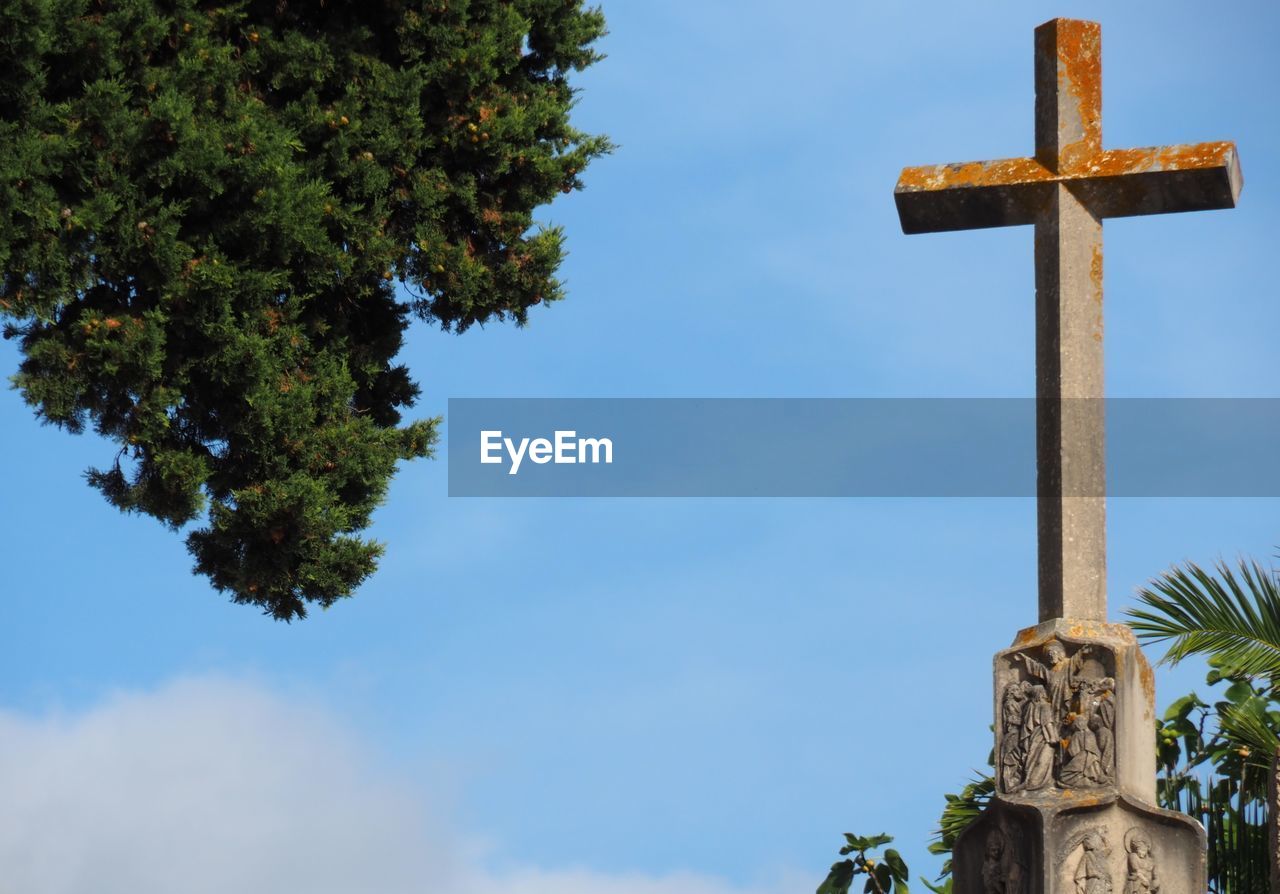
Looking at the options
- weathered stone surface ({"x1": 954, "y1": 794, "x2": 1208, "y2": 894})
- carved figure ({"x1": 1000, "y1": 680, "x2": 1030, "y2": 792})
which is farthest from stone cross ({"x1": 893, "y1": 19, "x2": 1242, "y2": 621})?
weathered stone surface ({"x1": 954, "y1": 794, "x2": 1208, "y2": 894})

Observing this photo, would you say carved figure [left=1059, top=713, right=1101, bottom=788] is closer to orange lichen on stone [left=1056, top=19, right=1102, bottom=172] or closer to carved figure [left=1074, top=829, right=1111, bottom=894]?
carved figure [left=1074, top=829, right=1111, bottom=894]

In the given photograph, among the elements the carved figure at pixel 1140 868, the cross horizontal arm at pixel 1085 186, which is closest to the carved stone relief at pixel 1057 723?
the carved figure at pixel 1140 868

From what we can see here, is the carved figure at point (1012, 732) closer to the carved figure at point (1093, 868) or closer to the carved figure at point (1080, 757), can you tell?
the carved figure at point (1080, 757)

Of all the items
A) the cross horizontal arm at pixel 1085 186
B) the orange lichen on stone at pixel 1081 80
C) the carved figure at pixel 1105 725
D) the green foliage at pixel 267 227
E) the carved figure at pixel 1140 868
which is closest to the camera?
the carved figure at pixel 1140 868

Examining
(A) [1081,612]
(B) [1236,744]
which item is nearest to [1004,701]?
(A) [1081,612]

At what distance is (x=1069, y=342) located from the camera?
8773 millimetres

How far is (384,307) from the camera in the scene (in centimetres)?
1242

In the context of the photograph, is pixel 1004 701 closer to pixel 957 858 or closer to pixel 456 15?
pixel 957 858

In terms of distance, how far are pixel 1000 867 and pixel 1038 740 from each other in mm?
506

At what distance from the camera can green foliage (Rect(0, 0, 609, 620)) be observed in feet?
36.5

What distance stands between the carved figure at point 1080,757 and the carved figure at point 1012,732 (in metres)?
0.18

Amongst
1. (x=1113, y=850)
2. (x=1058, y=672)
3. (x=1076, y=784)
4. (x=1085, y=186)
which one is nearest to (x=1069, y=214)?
(x=1085, y=186)

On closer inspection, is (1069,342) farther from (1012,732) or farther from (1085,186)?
(1012,732)

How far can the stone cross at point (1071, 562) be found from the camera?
7.89 metres
